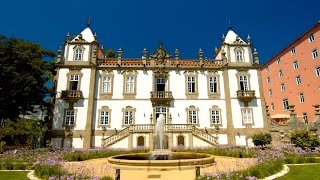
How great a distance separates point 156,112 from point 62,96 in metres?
11.8

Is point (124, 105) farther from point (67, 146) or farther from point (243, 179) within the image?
point (243, 179)

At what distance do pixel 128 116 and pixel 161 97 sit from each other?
187 inches

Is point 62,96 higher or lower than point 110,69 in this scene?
lower

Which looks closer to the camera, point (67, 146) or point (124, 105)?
point (67, 146)

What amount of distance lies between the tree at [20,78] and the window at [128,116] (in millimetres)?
9418

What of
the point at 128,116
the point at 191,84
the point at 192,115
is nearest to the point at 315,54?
the point at 191,84

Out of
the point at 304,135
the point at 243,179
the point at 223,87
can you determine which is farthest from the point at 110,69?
the point at 243,179

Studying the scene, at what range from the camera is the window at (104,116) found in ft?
94.0

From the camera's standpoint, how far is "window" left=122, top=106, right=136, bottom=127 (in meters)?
28.9

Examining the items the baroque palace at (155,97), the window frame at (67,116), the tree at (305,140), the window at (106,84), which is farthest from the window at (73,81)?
the tree at (305,140)

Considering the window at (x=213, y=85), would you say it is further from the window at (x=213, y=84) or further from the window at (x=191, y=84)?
the window at (x=191, y=84)

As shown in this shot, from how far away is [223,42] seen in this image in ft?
108

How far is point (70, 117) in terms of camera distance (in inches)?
1126

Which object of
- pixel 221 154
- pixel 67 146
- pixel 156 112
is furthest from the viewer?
pixel 156 112
